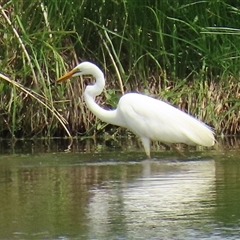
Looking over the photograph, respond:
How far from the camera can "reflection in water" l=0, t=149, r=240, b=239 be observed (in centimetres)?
527

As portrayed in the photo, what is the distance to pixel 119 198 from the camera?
636 centimetres

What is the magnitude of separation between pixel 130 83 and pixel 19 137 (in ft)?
5.08

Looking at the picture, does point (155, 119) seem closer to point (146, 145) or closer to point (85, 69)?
point (146, 145)

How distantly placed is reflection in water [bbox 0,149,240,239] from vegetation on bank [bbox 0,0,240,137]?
2055 millimetres

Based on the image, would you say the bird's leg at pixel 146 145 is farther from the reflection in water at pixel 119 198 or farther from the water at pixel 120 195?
the reflection in water at pixel 119 198

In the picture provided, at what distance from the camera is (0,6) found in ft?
34.9

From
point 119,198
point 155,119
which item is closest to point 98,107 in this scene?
point 155,119

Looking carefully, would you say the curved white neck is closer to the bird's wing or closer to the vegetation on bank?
the bird's wing

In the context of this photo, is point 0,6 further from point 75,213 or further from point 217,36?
point 75,213

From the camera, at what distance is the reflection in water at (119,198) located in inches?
207

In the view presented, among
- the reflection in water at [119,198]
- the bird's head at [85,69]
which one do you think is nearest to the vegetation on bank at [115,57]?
the bird's head at [85,69]

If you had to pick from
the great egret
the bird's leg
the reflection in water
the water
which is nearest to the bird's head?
the great egret

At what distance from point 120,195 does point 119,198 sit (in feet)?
0.42

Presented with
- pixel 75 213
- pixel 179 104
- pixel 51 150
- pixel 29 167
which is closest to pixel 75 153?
pixel 51 150
